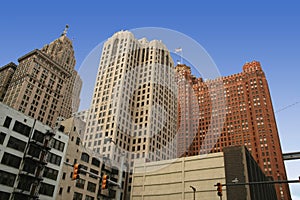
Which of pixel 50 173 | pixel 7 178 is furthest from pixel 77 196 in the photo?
pixel 7 178

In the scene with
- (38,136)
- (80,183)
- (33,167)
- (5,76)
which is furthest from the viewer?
(5,76)

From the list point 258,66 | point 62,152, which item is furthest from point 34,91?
point 258,66

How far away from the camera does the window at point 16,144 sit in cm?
4938

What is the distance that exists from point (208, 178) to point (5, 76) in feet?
439

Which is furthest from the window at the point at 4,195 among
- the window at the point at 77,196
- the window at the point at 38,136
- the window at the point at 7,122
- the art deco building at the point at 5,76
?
the art deco building at the point at 5,76

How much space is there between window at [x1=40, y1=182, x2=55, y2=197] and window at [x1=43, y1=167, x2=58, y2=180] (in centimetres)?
175

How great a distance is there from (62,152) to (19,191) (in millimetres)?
12905

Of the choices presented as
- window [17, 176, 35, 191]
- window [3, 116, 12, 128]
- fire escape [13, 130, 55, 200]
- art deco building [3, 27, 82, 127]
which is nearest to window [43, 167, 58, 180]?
fire escape [13, 130, 55, 200]

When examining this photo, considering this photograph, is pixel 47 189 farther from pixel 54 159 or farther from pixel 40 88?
pixel 40 88

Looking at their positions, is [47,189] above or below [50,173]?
below

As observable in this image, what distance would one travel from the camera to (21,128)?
52250mm

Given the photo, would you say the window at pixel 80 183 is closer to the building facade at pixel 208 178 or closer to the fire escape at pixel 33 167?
the fire escape at pixel 33 167

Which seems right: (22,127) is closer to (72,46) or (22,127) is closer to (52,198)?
(52,198)

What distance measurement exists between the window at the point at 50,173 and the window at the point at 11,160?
631 cm
